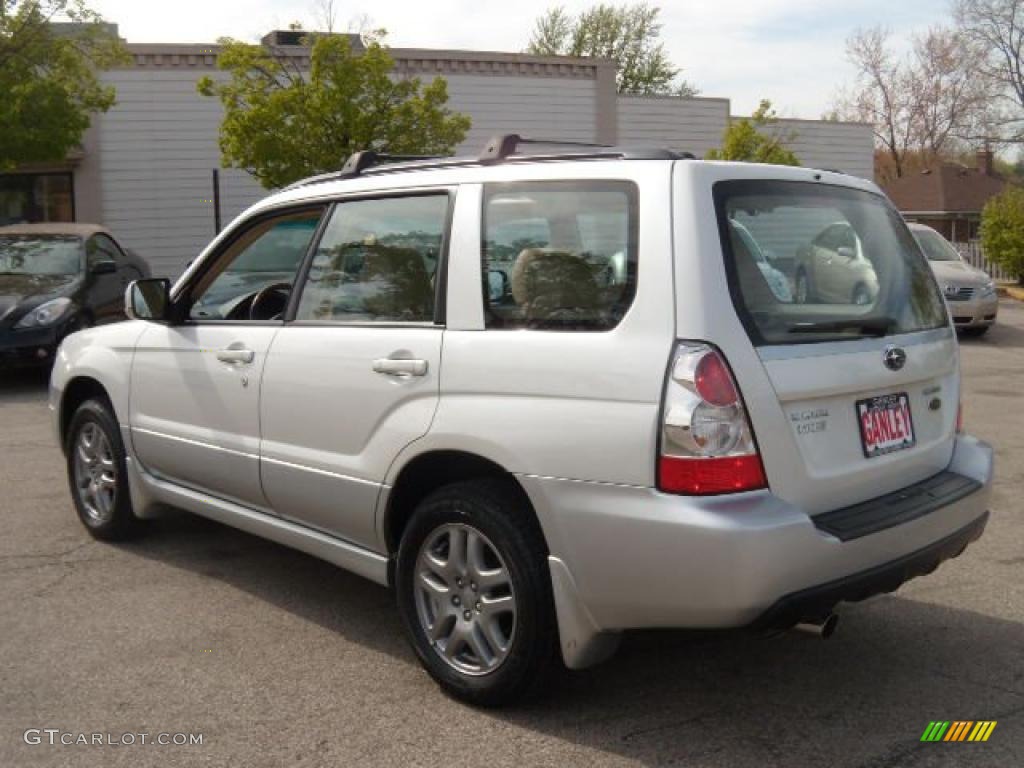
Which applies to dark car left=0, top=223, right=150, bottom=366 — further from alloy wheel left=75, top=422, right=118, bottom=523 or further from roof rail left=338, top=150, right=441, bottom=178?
roof rail left=338, top=150, right=441, bottom=178

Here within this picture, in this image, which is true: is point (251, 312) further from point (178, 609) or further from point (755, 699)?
point (755, 699)

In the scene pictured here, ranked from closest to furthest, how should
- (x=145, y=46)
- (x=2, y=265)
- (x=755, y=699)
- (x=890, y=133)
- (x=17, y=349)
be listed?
(x=755, y=699) < (x=17, y=349) < (x=2, y=265) < (x=145, y=46) < (x=890, y=133)

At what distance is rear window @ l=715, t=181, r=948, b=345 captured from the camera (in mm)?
3326

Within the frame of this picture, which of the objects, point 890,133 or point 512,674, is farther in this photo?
point 890,133

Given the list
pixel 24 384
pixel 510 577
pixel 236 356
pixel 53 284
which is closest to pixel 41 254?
pixel 53 284

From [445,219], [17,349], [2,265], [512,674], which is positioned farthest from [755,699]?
[2,265]

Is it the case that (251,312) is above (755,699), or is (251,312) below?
above

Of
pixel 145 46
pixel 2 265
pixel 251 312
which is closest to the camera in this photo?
pixel 251 312

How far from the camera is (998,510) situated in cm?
616

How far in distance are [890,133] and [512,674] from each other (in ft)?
208

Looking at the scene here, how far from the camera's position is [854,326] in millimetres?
3564

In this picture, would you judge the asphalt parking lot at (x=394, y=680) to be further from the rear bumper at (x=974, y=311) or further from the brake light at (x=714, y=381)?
→ the rear bumper at (x=974, y=311)

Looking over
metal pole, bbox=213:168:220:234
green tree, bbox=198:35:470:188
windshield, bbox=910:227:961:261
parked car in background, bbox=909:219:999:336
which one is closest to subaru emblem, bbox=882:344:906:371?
parked car in background, bbox=909:219:999:336

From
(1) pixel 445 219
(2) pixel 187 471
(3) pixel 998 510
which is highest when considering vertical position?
(1) pixel 445 219
